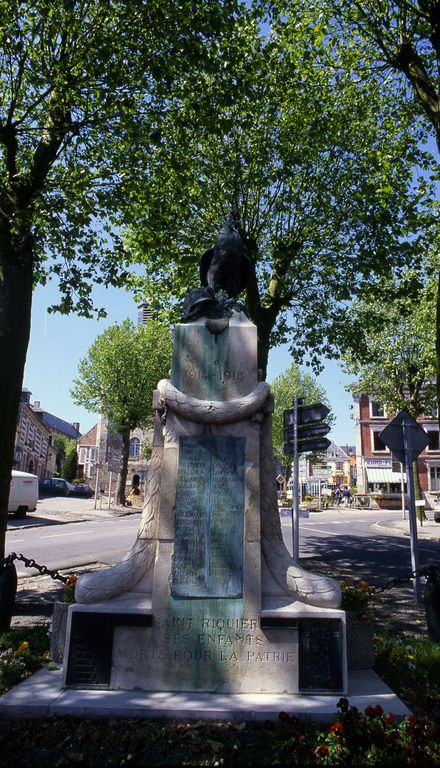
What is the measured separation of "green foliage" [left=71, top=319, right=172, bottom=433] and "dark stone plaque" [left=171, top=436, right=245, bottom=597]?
30.6 metres

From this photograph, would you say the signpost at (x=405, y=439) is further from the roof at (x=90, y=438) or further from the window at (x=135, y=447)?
the roof at (x=90, y=438)

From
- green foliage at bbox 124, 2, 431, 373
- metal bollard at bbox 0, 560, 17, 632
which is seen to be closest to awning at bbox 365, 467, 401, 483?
green foliage at bbox 124, 2, 431, 373

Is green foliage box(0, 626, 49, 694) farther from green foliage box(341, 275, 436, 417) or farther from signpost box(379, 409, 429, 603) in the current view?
green foliage box(341, 275, 436, 417)

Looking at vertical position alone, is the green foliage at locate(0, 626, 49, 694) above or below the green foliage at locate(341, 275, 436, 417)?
below

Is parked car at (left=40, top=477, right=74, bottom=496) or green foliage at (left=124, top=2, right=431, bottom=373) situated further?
→ parked car at (left=40, top=477, right=74, bottom=496)

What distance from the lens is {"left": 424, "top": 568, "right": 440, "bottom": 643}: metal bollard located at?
5.96 meters

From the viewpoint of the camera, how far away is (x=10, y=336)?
7.71 m

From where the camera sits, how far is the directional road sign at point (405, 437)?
9.19m

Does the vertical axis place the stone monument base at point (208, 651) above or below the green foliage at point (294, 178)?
below

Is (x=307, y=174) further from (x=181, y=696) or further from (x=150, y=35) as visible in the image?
(x=181, y=696)

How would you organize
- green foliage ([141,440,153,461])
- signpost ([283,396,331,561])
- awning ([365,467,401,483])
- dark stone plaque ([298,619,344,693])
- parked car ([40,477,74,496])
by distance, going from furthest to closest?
green foliage ([141,440,153,461]) < awning ([365,467,401,483]) < parked car ([40,477,74,496]) < signpost ([283,396,331,561]) < dark stone plaque ([298,619,344,693])

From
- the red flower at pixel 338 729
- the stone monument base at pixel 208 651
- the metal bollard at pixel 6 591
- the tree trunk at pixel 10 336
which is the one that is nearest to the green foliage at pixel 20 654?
the metal bollard at pixel 6 591

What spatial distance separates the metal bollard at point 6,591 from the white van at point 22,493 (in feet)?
54.1

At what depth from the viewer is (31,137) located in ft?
31.3
